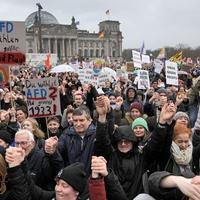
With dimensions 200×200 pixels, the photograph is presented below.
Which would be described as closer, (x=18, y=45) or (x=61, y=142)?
(x=61, y=142)

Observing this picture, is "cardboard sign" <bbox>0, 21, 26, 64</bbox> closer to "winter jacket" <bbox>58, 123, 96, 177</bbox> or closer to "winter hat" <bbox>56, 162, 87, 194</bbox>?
"winter jacket" <bbox>58, 123, 96, 177</bbox>

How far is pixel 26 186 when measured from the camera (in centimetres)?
308

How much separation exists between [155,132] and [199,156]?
0.60 meters

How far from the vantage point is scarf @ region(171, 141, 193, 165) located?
141 inches

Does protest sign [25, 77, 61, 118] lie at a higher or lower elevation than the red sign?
lower

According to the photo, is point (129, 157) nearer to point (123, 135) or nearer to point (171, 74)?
point (123, 135)

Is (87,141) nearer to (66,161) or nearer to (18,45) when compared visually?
(66,161)

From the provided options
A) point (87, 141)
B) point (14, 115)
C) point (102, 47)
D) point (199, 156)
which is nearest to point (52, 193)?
point (87, 141)

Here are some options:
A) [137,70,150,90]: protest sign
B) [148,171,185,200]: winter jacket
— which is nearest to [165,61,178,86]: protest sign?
[137,70,150,90]: protest sign

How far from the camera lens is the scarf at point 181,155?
3.59 meters

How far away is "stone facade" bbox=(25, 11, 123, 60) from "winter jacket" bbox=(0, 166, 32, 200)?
3565 inches

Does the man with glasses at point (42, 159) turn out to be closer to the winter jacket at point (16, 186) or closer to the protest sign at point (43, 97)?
the winter jacket at point (16, 186)

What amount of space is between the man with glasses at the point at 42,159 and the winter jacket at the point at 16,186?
0.61m

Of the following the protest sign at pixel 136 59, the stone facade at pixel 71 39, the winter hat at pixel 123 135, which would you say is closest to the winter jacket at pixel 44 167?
the winter hat at pixel 123 135
